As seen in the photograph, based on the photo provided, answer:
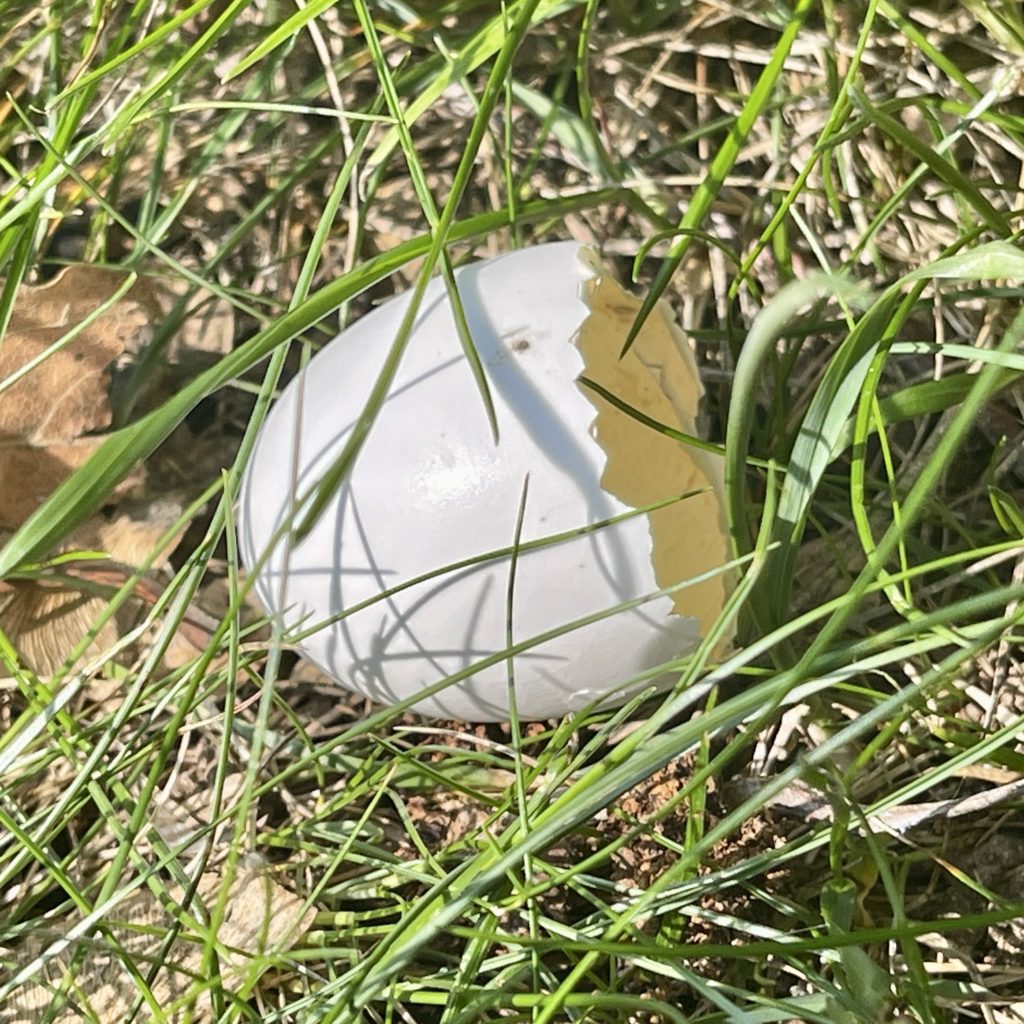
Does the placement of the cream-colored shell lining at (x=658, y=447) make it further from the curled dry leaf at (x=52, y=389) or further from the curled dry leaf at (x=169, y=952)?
the curled dry leaf at (x=52, y=389)

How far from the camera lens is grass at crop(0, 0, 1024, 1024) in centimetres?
83

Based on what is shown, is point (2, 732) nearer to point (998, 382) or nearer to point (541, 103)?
point (541, 103)

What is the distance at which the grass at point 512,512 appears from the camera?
827 mm

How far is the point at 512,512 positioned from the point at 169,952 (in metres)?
0.54

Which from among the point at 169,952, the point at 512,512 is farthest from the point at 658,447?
the point at 169,952

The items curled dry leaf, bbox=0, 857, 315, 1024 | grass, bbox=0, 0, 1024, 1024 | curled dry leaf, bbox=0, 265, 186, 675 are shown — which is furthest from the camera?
curled dry leaf, bbox=0, 265, 186, 675

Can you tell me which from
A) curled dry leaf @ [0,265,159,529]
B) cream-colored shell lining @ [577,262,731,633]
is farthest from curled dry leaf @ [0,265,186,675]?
cream-colored shell lining @ [577,262,731,633]

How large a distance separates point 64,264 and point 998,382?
0.97 m

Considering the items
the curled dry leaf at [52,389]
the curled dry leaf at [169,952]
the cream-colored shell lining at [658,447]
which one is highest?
the curled dry leaf at [52,389]

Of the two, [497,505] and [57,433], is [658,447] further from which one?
[57,433]

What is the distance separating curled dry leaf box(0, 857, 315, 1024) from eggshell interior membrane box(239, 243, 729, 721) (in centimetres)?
25

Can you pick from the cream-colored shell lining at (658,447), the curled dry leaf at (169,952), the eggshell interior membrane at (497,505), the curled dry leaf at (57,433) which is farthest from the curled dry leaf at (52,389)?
the cream-colored shell lining at (658,447)

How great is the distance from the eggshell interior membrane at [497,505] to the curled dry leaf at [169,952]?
25cm

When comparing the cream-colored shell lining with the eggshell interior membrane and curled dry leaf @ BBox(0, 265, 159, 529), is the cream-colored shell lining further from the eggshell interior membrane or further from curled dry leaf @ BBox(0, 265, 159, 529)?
curled dry leaf @ BBox(0, 265, 159, 529)
